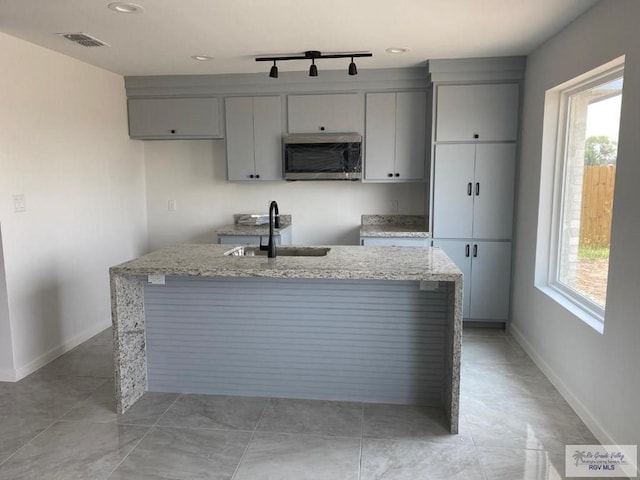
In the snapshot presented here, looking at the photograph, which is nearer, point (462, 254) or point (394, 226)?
point (462, 254)

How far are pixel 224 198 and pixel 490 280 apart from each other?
9.12ft

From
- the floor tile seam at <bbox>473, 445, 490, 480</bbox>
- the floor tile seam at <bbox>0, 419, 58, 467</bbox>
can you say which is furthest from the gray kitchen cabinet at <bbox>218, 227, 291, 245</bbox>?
the floor tile seam at <bbox>473, 445, 490, 480</bbox>

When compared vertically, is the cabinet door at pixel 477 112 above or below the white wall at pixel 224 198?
above

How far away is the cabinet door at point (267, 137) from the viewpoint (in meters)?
4.46

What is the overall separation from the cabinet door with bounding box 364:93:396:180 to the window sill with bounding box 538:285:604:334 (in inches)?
68.6

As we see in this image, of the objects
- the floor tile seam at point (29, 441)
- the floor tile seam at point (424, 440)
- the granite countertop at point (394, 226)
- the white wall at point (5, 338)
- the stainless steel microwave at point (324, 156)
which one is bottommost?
the floor tile seam at point (29, 441)

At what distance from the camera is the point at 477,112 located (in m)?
4.04

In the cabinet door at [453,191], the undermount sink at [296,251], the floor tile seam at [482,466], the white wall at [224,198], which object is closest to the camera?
the floor tile seam at [482,466]

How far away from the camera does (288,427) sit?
259 cm

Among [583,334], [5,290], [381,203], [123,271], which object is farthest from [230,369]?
[381,203]

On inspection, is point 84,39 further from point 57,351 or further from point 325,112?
point 57,351

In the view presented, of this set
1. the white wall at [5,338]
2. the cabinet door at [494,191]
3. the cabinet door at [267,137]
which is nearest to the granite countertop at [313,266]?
the white wall at [5,338]

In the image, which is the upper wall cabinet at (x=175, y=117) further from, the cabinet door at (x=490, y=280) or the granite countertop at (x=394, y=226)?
the cabinet door at (x=490, y=280)

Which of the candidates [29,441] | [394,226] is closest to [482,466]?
[29,441]
